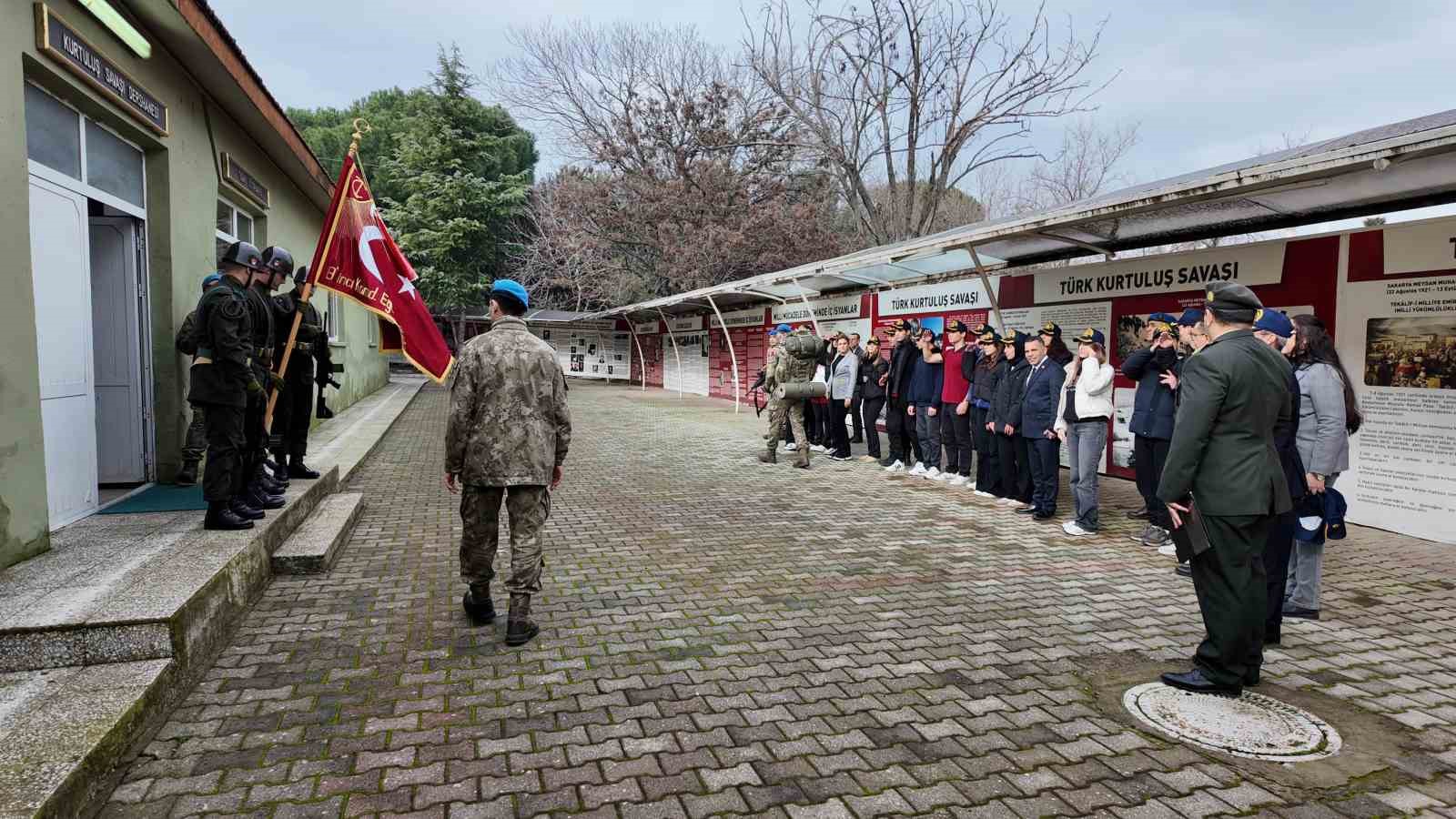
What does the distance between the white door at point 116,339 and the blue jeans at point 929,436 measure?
311 inches

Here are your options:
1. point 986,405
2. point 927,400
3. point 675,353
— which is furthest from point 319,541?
point 675,353

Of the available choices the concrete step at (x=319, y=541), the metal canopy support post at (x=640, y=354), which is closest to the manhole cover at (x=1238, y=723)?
the concrete step at (x=319, y=541)

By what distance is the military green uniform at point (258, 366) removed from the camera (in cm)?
524

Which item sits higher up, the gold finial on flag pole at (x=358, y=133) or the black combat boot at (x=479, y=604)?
the gold finial on flag pole at (x=358, y=133)

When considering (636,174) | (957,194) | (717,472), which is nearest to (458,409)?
(717,472)

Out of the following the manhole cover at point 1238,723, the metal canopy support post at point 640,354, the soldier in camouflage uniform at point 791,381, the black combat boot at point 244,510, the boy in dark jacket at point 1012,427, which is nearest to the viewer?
the manhole cover at point 1238,723

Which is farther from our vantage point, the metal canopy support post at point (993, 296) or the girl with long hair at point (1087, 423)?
the metal canopy support post at point (993, 296)

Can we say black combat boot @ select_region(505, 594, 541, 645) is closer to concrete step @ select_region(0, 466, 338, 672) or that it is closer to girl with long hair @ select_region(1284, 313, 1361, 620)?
concrete step @ select_region(0, 466, 338, 672)

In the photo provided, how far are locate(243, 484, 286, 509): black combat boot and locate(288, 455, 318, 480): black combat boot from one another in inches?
51.2

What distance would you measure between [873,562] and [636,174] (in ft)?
80.2

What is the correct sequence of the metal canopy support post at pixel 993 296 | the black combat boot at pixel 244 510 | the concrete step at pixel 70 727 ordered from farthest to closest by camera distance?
the metal canopy support post at pixel 993 296 → the black combat boot at pixel 244 510 → the concrete step at pixel 70 727

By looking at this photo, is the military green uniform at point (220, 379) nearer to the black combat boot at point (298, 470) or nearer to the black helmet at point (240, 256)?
the black helmet at point (240, 256)

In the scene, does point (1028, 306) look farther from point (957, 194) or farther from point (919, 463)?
point (957, 194)

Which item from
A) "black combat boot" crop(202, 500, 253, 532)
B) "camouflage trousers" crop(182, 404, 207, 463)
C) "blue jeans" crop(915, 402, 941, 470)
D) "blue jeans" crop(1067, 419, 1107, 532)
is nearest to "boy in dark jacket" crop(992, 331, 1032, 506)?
"blue jeans" crop(1067, 419, 1107, 532)
